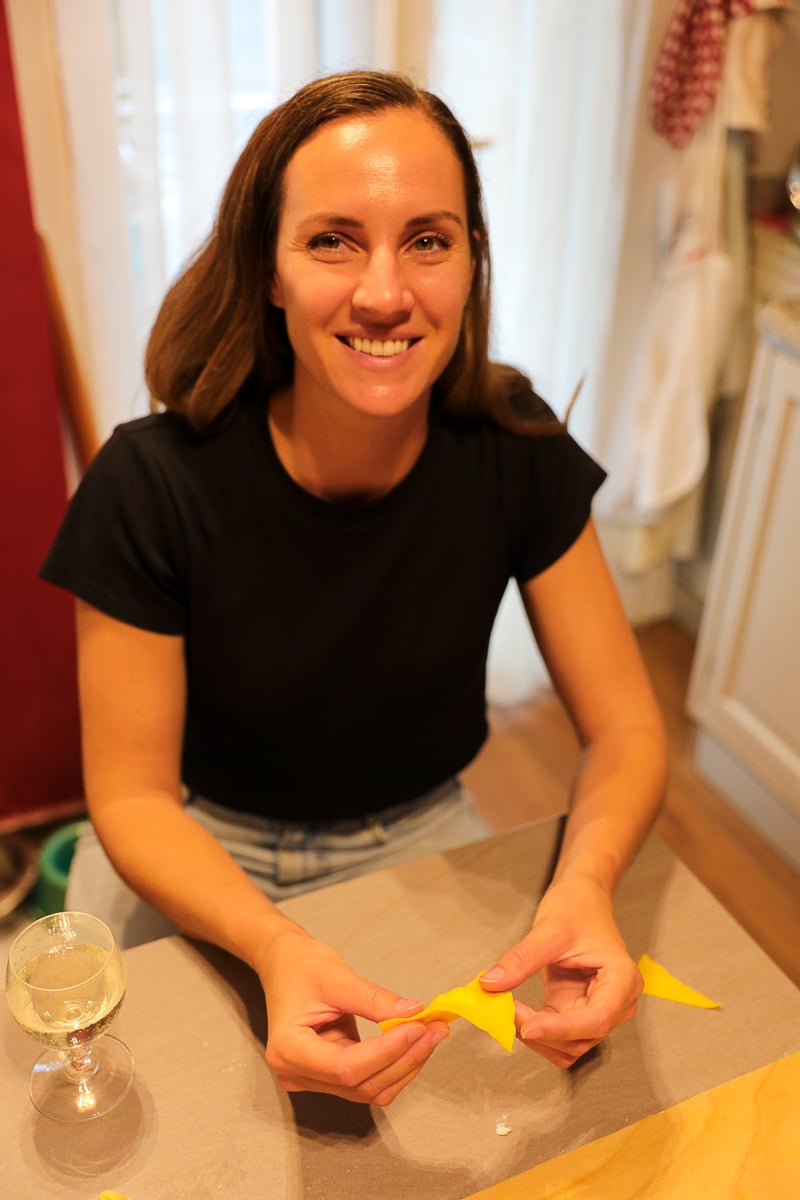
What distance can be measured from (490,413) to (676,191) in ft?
3.93

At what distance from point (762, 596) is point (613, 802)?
1.11m

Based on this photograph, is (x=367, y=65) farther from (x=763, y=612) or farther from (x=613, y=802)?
(x=613, y=802)

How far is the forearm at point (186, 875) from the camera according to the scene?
0.89m

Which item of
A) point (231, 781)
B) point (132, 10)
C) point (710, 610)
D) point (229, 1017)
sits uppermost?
point (132, 10)

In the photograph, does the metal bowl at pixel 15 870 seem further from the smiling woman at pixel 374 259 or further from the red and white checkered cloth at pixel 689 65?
the red and white checkered cloth at pixel 689 65

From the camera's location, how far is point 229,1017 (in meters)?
0.85

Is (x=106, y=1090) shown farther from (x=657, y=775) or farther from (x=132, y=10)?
(x=132, y=10)

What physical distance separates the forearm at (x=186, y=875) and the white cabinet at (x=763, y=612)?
4.28 feet

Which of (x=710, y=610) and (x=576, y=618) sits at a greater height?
(x=576, y=618)

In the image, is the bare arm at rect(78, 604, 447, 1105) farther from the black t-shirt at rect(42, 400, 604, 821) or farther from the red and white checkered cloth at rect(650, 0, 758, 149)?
the red and white checkered cloth at rect(650, 0, 758, 149)

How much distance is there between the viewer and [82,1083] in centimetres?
80

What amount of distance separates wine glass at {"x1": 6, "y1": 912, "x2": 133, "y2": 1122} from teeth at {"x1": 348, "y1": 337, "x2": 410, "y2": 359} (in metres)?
0.55

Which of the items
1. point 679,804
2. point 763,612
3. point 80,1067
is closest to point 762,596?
point 763,612

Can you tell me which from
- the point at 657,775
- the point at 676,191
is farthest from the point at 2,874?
the point at 676,191
